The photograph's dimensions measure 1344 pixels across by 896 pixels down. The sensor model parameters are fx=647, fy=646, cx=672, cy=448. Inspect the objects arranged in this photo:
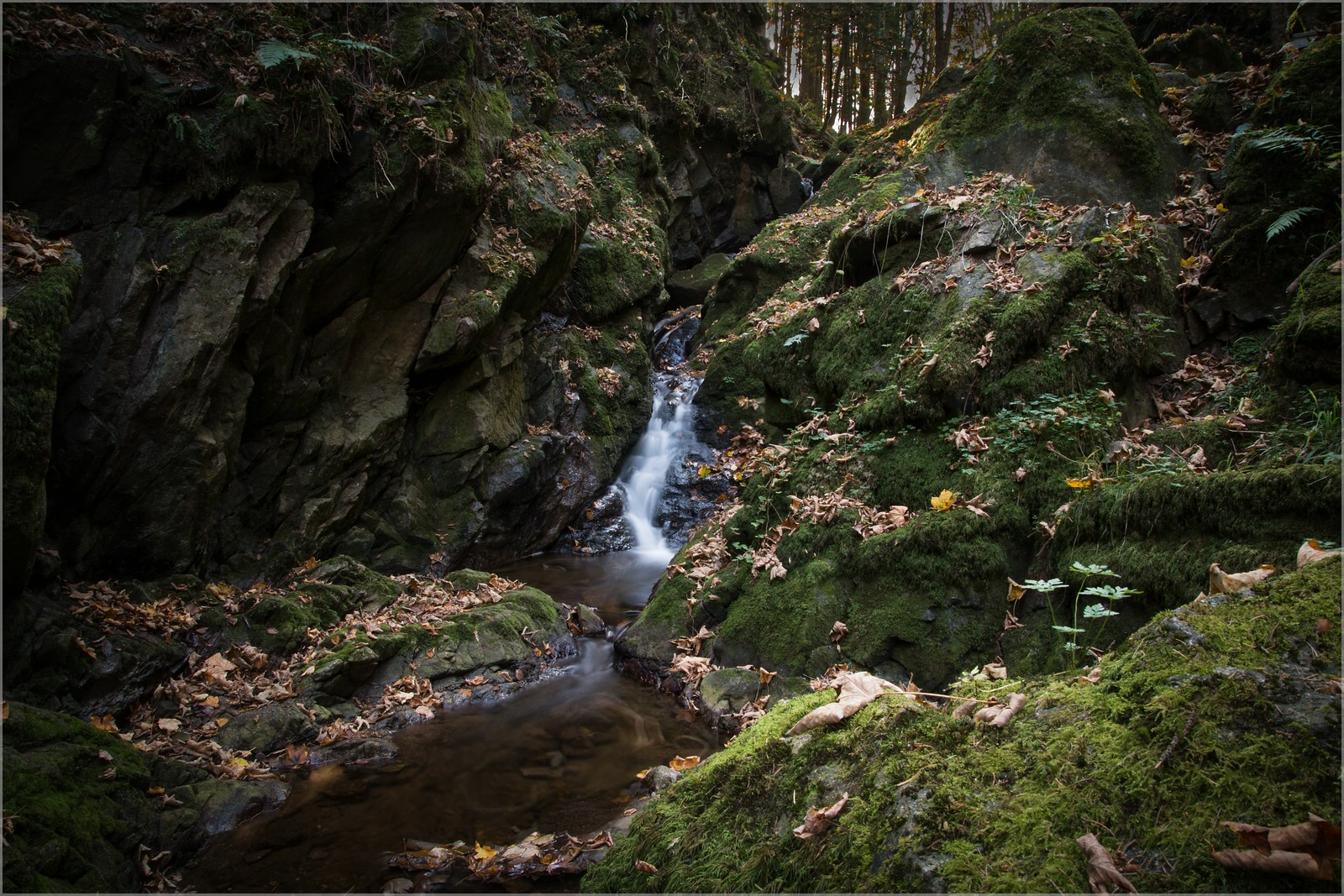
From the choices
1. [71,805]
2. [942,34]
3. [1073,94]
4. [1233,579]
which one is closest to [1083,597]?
[1233,579]

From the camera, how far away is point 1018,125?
28.4 ft

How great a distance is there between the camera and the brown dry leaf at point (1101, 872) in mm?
1586

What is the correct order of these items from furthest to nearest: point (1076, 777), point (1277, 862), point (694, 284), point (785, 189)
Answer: point (785, 189) → point (694, 284) → point (1076, 777) → point (1277, 862)

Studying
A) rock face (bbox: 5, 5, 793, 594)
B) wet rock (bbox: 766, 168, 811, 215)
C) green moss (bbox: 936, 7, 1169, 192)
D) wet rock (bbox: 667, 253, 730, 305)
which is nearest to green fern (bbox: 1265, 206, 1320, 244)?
green moss (bbox: 936, 7, 1169, 192)

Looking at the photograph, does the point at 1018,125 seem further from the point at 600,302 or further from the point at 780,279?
the point at 600,302

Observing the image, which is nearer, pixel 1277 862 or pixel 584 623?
pixel 1277 862

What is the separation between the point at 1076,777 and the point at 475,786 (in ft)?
15.3

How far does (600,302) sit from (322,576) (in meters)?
7.90

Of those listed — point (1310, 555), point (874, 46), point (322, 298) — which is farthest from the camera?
point (874, 46)

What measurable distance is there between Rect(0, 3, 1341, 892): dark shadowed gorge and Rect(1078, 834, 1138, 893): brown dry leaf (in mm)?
10

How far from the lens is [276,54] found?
20.7ft

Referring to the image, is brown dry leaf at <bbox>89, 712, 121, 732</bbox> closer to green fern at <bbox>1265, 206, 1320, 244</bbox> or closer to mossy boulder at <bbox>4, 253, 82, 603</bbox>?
mossy boulder at <bbox>4, 253, 82, 603</bbox>

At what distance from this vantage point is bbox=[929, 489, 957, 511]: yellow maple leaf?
5.26 meters

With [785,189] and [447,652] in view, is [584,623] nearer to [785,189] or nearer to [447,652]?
[447,652]
